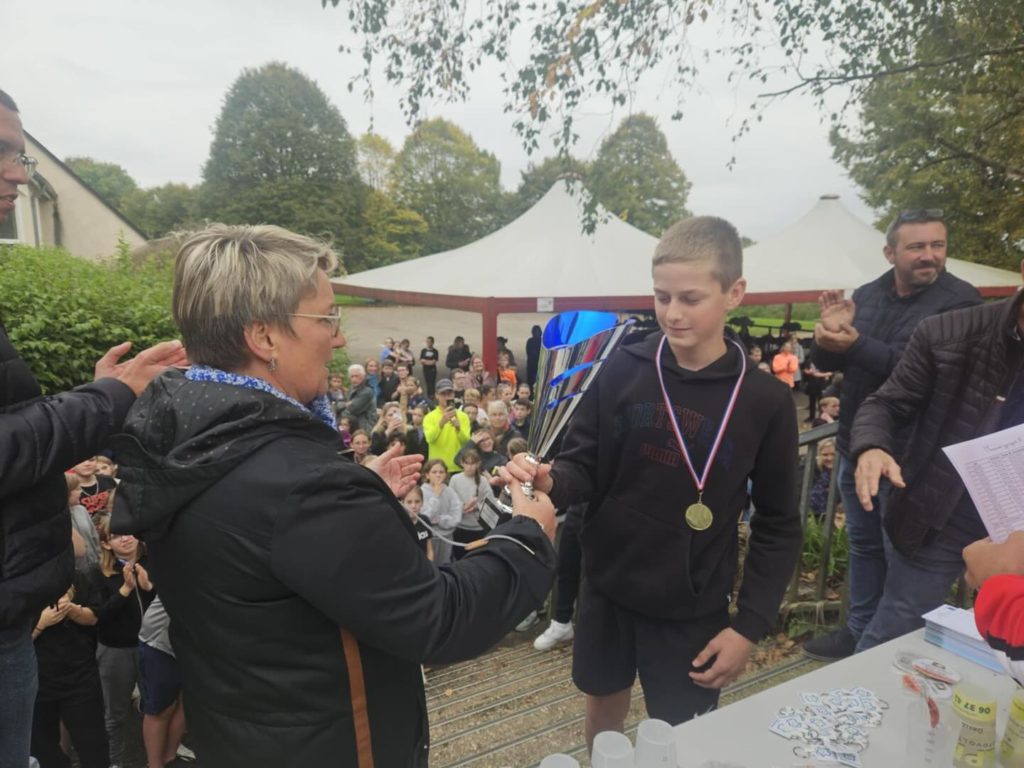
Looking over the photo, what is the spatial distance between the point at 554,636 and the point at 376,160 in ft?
161

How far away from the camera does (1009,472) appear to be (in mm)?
1509

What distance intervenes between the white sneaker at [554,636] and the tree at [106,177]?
72.7m

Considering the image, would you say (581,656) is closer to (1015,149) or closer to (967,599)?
(967,599)

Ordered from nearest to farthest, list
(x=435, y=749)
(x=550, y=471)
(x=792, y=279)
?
(x=550, y=471) → (x=435, y=749) → (x=792, y=279)

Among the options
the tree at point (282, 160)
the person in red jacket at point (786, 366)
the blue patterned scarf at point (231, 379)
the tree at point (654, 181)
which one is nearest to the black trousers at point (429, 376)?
the person in red jacket at point (786, 366)

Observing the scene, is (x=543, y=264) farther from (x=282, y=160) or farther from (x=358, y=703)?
(x=282, y=160)

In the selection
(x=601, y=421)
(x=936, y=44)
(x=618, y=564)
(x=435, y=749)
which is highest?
(x=936, y=44)

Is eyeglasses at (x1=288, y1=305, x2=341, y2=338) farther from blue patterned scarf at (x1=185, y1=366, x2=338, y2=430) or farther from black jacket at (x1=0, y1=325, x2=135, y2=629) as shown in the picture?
black jacket at (x1=0, y1=325, x2=135, y2=629)

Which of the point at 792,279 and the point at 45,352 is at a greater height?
the point at 792,279

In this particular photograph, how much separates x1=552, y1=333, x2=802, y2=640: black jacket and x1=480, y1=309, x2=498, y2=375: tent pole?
10.3 m

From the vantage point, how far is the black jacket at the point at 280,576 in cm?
107

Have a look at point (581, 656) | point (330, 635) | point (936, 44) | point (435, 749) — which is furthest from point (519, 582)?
point (936, 44)

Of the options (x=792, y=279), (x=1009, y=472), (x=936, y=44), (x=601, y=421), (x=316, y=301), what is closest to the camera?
(x=316, y=301)

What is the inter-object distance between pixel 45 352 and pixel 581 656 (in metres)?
7.90
